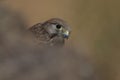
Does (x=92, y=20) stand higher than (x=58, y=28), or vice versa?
(x=92, y=20)

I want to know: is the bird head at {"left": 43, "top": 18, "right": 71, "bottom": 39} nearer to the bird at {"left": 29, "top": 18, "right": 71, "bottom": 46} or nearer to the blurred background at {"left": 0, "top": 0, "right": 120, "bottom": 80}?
the bird at {"left": 29, "top": 18, "right": 71, "bottom": 46}

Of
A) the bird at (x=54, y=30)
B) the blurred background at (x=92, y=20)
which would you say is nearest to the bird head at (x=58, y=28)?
the bird at (x=54, y=30)

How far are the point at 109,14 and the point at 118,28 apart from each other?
155 millimetres

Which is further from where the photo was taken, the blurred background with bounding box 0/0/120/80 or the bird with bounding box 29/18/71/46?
the blurred background with bounding box 0/0/120/80

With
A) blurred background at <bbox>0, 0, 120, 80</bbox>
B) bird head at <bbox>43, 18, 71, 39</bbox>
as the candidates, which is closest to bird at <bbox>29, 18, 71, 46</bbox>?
bird head at <bbox>43, 18, 71, 39</bbox>

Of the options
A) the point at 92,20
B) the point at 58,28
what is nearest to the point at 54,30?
the point at 58,28

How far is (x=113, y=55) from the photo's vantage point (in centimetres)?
341

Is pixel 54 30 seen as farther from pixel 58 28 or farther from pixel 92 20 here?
pixel 92 20

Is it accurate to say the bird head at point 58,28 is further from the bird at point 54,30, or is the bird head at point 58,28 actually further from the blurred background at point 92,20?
the blurred background at point 92,20

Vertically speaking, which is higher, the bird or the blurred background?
the blurred background

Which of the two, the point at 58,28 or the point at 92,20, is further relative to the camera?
the point at 92,20

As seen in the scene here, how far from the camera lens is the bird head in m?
2.25

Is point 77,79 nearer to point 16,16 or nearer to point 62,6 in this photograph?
point 16,16

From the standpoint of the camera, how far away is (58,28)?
2307 mm
